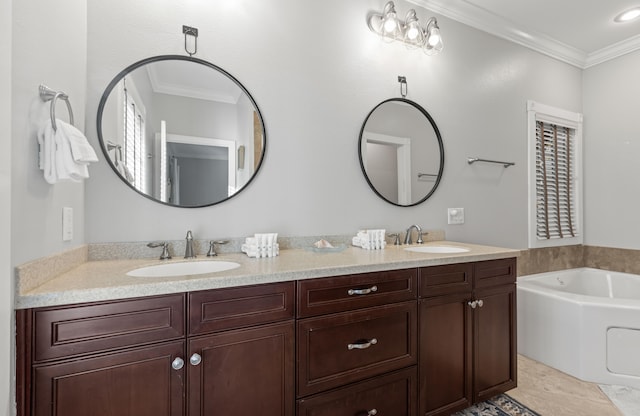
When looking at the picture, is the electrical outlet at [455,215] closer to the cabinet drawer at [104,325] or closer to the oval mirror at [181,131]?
the oval mirror at [181,131]

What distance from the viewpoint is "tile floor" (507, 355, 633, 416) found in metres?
1.76

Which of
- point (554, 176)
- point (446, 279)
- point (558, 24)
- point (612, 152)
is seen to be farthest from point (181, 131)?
point (612, 152)

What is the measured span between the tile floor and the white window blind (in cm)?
126

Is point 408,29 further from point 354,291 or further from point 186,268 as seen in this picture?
point 186,268

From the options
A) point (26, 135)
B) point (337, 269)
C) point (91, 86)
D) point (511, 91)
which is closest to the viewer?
point (26, 135)

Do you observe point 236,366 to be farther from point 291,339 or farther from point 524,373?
point 524,373

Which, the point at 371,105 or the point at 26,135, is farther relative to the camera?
the point at 371,105

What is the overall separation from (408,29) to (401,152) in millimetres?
851

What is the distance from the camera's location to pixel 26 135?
0.93m

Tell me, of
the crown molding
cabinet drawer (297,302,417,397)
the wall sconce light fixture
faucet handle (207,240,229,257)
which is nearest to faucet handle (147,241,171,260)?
faucet handle (207,240,229,257)

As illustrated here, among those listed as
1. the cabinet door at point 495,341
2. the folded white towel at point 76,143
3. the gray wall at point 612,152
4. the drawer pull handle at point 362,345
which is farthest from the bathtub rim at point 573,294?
the folded white towel at point 76,143

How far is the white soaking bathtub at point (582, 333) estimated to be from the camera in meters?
2.00

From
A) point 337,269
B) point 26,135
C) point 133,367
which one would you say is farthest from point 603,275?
point 26,135

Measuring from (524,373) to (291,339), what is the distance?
Result: 1.98m
